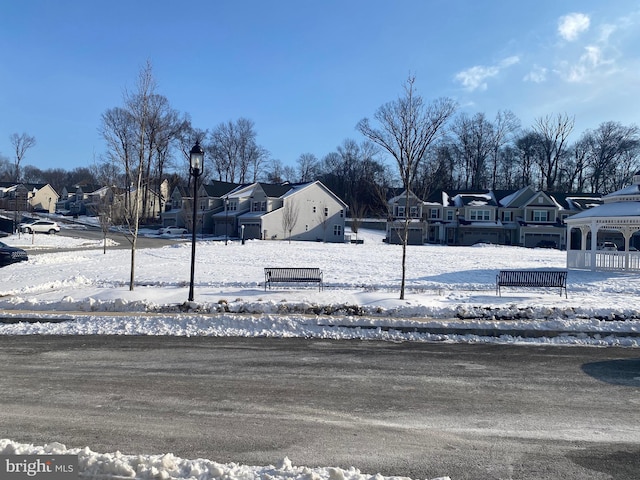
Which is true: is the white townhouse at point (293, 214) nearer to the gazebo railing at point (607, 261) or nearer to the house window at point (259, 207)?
the house window at point (259, 207)

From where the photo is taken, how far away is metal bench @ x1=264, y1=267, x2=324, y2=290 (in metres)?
17.2

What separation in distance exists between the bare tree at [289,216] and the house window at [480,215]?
24502 mm

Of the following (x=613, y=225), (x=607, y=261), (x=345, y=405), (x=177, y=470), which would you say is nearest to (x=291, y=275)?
(x=345, y=405)

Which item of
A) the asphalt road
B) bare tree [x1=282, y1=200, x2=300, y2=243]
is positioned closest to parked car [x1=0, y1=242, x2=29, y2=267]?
the asphalt road

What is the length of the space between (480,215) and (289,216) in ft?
87.7

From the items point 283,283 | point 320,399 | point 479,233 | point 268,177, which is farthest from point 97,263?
point 268,177

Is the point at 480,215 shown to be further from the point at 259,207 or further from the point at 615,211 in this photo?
the point at 615,211

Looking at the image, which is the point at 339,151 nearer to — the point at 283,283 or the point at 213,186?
the point at 213,186

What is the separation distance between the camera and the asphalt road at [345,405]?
4.70 meters

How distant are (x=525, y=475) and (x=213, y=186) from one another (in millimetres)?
69141

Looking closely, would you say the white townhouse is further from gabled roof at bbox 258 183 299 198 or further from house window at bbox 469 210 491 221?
house window at bbox 469 210 491 221

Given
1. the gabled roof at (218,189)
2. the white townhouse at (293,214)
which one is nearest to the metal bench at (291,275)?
the white townhouse at (293,214)

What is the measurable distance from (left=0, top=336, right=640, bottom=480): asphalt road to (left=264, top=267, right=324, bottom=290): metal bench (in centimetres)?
769

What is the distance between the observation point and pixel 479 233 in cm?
6569
